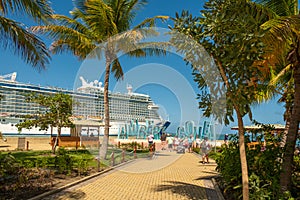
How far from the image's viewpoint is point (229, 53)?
14.2 feet

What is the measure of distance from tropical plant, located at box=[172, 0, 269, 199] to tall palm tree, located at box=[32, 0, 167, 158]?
827 cm

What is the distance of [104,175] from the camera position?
955 cm

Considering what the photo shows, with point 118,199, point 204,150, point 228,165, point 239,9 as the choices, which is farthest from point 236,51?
point 204,150

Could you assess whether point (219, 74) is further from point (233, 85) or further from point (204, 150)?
point (204, 150)

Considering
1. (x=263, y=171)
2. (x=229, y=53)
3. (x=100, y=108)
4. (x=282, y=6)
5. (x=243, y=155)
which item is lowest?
(x=263, y=171)

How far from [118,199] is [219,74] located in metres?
3.66

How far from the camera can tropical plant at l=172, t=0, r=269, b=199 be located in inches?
163

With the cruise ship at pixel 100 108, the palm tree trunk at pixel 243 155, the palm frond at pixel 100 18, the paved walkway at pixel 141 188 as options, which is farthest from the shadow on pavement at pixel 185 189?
the cruise ship at pixel 100 108

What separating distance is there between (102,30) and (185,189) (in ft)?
27.8

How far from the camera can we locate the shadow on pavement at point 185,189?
6729 millimetres

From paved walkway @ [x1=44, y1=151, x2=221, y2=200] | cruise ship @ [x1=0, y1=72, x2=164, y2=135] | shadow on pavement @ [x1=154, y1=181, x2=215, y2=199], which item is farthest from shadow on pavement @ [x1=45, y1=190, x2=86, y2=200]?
cruise ship @ [x1=0, y1=72, x2=164, y2=135]

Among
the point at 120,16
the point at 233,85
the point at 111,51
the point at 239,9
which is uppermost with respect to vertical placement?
the point at 120,16

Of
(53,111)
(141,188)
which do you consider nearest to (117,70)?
(53,111)

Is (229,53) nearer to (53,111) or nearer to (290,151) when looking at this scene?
(290,151)
